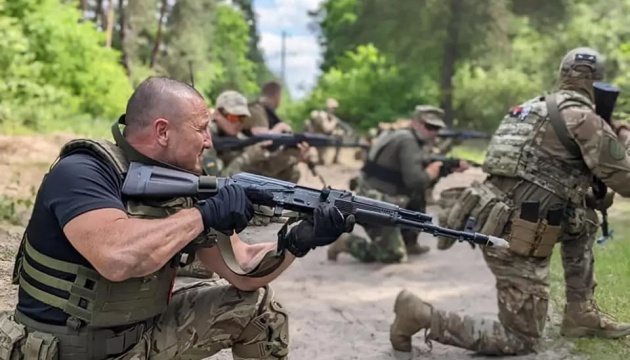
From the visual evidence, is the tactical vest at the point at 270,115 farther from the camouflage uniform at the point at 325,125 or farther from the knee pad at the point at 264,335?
the camouflage uniform at the point at 325,125

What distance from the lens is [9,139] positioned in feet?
43.4

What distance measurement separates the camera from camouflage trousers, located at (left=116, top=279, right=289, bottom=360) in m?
3.41

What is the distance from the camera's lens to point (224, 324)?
3.46 metres

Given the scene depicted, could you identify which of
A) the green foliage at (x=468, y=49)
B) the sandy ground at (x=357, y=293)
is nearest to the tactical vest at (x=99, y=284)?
the sandy ground at (x=357, y=293)

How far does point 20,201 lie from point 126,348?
196 inches

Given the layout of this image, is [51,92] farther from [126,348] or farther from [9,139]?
[126,348]

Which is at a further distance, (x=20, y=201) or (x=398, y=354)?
(x=20, y=201)

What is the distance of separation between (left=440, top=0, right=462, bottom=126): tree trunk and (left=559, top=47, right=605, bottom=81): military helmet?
85.4 ft

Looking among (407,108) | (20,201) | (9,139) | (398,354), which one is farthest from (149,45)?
(398,354)

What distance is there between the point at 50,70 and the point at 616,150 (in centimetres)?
1617

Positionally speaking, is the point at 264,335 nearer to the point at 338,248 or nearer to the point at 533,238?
the point at 533,238

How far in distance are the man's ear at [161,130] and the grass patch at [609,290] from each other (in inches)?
127

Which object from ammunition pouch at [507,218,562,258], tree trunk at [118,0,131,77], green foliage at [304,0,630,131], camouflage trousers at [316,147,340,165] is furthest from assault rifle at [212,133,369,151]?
green foliage at [304,0,630,131]

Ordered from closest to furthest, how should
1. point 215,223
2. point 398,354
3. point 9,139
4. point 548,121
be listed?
point 215,223
point 548,121
point 398,354
point 9,139
